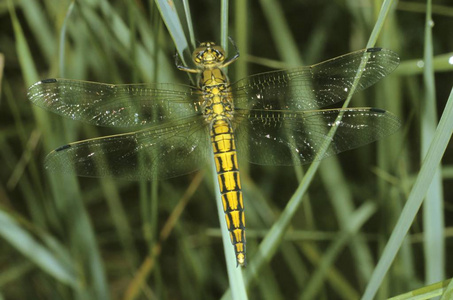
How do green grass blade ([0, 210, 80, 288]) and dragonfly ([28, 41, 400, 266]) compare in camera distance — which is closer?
dragonfly ([28, 41, 400, 266])

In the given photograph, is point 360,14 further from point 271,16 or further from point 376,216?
point 376,216

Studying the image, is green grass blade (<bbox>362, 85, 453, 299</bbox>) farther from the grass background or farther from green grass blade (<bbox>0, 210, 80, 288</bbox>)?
green grass blade (<bbox>0, 210, 80, 288</bbox>)

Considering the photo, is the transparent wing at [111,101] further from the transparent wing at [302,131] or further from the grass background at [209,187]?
the transparent wing at [302,131]

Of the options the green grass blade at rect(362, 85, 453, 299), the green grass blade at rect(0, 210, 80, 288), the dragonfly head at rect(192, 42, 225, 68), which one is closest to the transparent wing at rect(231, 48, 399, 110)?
the dragonfly head at rect(192, 42, 225, 68)

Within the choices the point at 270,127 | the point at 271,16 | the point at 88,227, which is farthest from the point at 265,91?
the point at 88,227

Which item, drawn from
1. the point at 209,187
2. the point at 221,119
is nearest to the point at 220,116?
the point at 221,119
